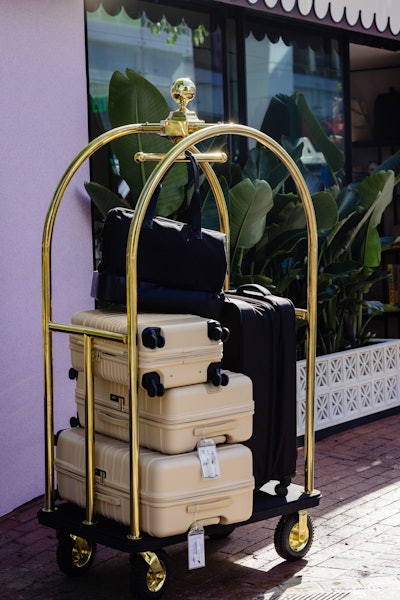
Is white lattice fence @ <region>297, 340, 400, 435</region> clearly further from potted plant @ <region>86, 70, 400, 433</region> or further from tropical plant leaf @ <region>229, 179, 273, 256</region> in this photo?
tropical plant leaf @ <region>229, 179, 273, 256</region>

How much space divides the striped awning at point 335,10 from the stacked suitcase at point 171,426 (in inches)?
105

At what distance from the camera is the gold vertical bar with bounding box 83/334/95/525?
14.2 feet

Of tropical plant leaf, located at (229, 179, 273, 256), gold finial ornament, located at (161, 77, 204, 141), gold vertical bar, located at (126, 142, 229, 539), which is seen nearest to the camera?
gold vertical bar, located at (126, 142, 229, 539)

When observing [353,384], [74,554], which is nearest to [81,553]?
[74,554]

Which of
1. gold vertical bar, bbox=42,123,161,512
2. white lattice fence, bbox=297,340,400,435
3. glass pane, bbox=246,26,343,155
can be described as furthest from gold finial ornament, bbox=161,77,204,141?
glass pane, bbox=246,26,343,155

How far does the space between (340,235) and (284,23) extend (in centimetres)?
169

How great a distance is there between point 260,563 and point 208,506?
67 centimetres

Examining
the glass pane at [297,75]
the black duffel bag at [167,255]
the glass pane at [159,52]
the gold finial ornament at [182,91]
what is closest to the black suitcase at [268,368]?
the black duffel bag at [167,255]

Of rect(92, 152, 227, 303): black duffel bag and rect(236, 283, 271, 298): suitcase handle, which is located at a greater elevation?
rect(92, 152, 227, 303): black duffel bag

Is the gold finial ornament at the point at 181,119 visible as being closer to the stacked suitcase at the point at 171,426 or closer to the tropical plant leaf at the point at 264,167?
the stacked suitcase at the point at 171,426

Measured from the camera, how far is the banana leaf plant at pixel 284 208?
6047 millimetres

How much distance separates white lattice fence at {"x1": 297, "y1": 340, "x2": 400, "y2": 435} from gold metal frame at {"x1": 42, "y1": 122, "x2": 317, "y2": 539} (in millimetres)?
2173

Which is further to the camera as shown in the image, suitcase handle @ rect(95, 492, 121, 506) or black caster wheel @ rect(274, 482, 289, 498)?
black caster wheel @ rect(274, 482, 289, 498)

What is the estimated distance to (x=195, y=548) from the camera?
13.8ft
